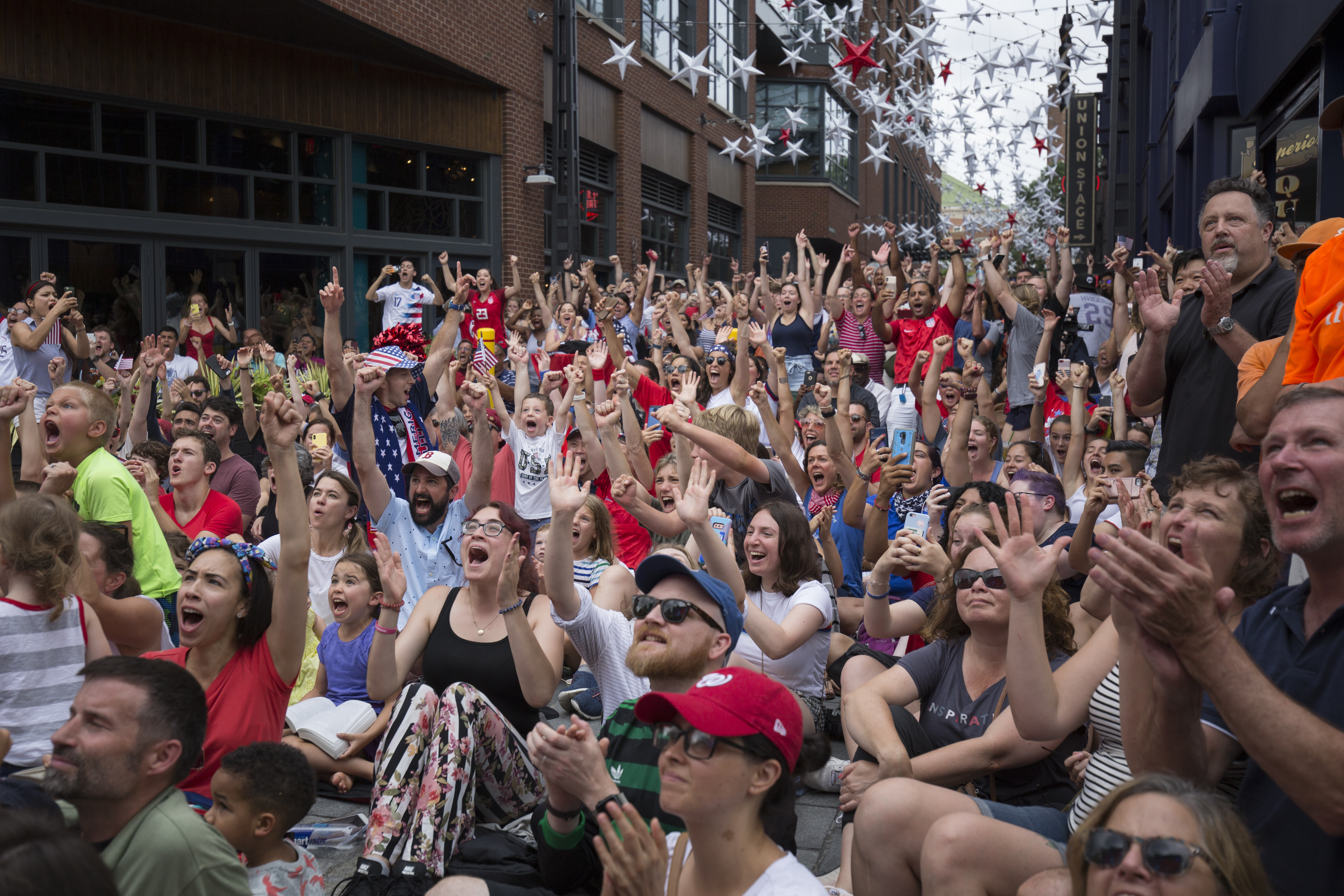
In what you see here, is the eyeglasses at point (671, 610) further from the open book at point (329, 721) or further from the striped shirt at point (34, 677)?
the open book at point (329, 721)

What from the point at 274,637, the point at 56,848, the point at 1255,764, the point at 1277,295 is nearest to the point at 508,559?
the point at 274,637

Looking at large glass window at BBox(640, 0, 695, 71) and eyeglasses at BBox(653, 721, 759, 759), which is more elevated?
large glass window at BBox(640, 0, 695, 71)

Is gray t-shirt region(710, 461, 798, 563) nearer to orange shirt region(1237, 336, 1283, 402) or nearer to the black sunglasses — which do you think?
the black sunglasses

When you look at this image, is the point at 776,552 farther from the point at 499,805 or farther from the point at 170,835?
the point at 170,835

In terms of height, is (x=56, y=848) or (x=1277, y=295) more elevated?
(x=1277, y=295)

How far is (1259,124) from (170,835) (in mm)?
11344

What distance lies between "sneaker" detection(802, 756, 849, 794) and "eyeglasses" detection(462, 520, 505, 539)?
1.71 m

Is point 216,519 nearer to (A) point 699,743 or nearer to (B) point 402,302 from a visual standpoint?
(A) point 699,743

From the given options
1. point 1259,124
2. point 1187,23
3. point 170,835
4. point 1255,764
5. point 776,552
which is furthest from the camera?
point 1187,23

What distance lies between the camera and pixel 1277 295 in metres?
4.35

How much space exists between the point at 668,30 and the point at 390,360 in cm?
2040

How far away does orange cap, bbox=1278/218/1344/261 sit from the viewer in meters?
3.82

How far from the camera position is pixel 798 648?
15.8 feet

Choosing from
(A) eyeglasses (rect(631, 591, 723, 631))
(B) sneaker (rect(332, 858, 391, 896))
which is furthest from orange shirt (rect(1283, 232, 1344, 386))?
(B) sneaker (rect(332, 858, 391, 896))
